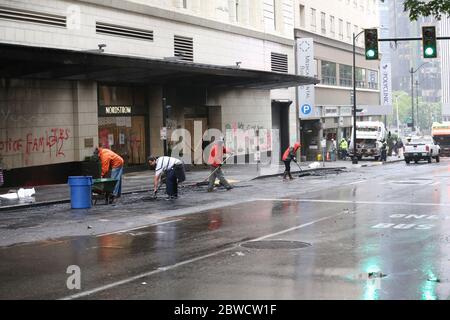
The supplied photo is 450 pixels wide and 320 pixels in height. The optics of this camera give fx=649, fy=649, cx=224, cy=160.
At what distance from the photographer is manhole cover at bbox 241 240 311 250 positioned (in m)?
10.9

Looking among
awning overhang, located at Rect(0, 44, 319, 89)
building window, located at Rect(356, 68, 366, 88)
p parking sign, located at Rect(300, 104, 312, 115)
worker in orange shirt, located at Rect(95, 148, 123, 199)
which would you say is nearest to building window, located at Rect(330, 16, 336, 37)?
building window, located at Rect(356, 68, 366, 88)

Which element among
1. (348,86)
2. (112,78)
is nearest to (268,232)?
(112,78)

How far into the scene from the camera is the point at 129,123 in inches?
1225

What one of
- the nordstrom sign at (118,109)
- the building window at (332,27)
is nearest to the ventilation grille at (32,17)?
the nordstrom sign at (118,109)

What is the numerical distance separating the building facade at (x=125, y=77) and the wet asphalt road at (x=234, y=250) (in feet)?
23.5

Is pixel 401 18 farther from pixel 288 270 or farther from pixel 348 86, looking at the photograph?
pixel 288 270

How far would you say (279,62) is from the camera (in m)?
45.1

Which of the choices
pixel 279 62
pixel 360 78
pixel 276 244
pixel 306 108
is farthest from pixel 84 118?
pixel 360 78

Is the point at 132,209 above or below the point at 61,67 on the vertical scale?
below

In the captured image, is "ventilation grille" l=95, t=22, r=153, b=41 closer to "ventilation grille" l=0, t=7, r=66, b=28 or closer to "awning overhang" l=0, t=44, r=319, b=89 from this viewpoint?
"awning overhang" l=0, t=44, r=319, b=89

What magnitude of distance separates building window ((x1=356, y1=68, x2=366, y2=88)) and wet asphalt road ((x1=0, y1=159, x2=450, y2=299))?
4618cm

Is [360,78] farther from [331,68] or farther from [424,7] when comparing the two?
[424,7]

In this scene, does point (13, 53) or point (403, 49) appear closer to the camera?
point (13, 53)
